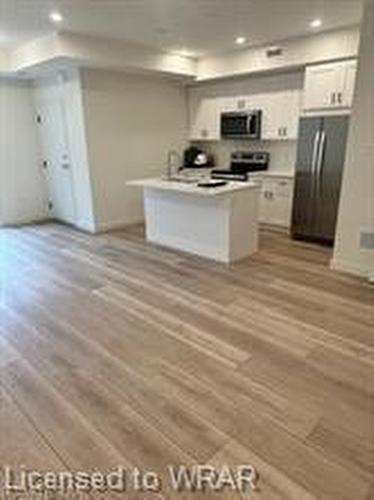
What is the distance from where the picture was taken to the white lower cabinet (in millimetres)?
5734

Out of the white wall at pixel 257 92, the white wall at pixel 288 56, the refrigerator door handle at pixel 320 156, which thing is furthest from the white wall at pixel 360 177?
the white wall at pixel 257 92

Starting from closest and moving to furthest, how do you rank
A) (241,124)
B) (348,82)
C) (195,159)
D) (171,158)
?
(348,82) → (241,124) → (171,158) → (195,159)

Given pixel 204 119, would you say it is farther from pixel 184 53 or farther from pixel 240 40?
pixel 240 40

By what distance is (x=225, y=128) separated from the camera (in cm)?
640

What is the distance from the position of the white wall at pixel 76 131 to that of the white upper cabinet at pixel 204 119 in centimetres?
231

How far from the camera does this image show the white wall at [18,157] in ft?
20.2

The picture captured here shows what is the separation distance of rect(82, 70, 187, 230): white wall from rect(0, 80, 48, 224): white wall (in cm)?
158

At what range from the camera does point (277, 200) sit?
5898 millimetres

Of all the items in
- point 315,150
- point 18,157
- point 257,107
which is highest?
point 257,107

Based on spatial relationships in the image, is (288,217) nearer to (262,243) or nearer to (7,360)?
(262,243)

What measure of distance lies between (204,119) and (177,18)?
2.69 m

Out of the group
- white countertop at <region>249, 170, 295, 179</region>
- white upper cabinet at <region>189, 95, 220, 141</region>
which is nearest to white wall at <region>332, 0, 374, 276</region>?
white countertop at <region>249, 170, 295, 179</region>

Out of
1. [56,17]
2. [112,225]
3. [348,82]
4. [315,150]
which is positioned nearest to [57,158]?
[112,225]

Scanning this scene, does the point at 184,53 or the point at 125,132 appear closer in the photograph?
the point at 184,53
